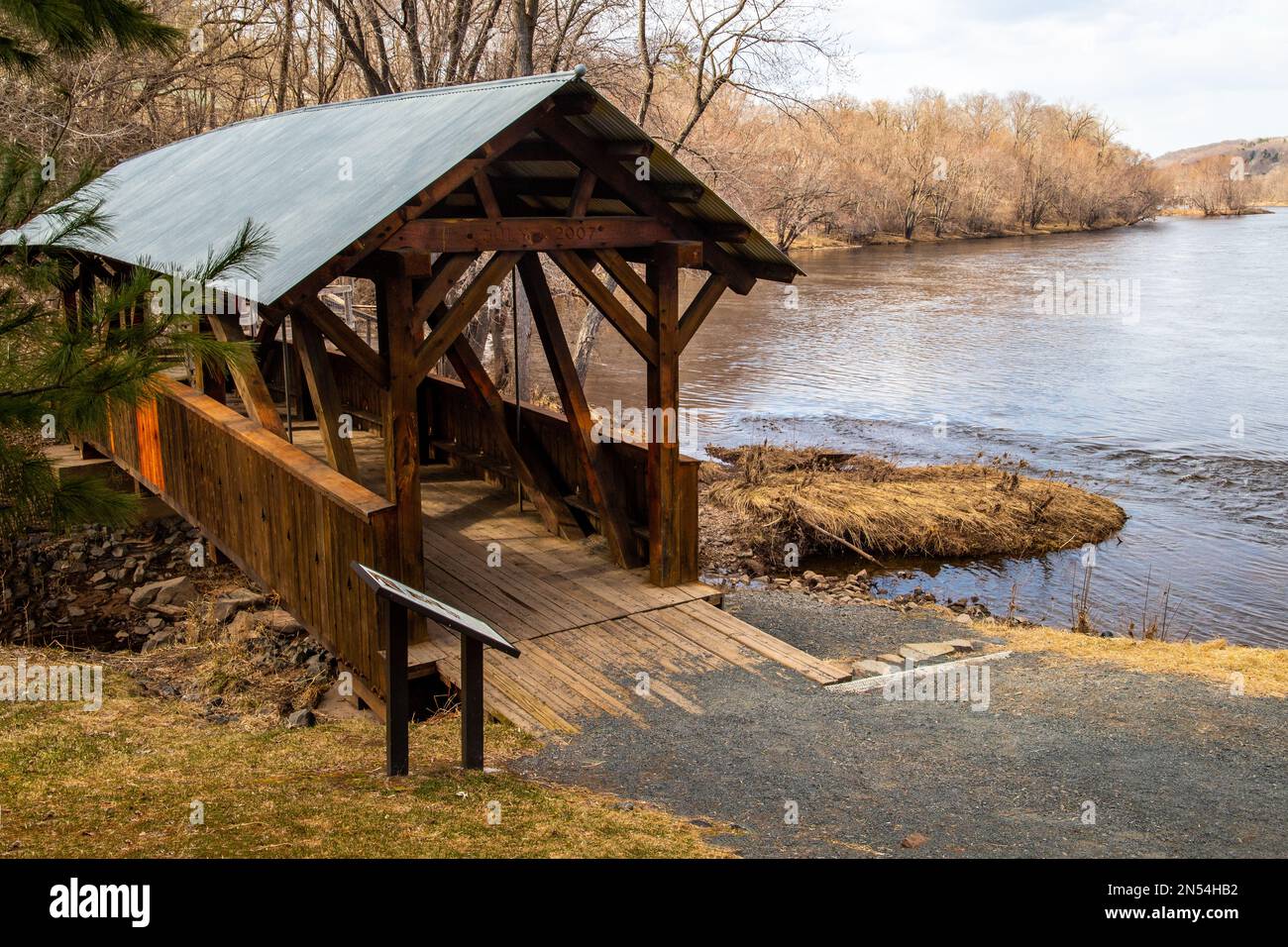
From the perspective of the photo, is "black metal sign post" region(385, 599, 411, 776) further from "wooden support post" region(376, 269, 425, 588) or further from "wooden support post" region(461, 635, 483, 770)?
"wooden support post" region(376, 269, 425, 588)

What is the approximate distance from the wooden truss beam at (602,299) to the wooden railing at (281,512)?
219 cm

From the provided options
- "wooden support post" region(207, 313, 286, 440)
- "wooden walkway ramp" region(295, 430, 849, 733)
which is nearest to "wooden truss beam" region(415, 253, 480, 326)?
"wooden support post" region(207, 313, 286, 440)

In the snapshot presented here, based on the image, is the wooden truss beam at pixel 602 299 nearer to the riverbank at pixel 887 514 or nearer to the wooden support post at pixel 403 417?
the wooden support post at pixel 403 417

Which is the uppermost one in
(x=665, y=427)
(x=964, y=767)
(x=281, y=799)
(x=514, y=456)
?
(x=665, y=427)

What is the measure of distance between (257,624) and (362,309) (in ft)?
51.3

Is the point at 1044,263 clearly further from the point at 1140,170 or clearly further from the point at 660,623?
the point at 660,623

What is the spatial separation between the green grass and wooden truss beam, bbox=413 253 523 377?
2439 millimetres

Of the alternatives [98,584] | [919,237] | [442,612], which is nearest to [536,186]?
[442,612]

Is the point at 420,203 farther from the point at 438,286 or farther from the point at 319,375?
the point at 319,375

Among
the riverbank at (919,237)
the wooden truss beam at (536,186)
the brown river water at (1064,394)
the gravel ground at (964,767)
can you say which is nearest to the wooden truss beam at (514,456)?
the wooden truss beam at (536,186)

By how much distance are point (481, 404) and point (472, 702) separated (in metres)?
4.90

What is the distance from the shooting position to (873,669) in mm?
9109

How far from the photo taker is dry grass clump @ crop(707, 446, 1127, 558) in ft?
55.8

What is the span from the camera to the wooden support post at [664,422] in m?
9.46
